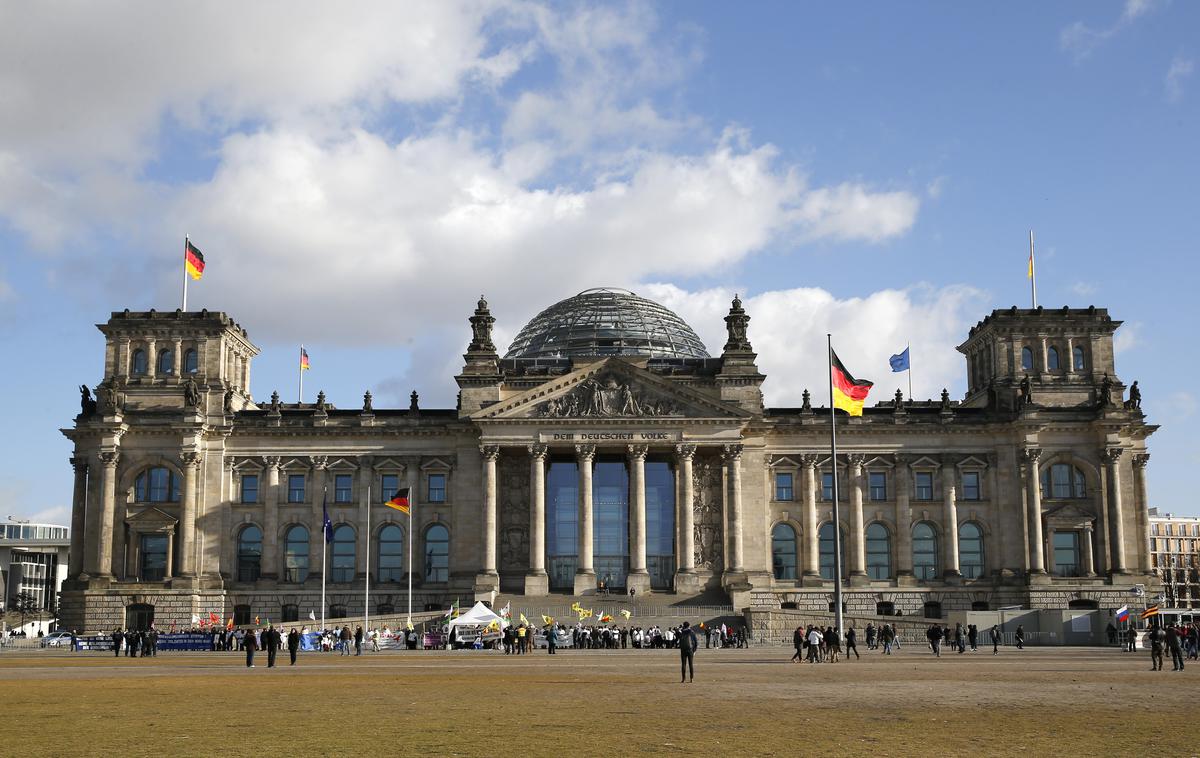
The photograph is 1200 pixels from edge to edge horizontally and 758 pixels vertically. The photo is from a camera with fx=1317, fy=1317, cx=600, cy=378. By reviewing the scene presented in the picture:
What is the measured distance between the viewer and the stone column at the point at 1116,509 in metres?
94.7

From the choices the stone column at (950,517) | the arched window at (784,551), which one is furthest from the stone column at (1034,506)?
the arched window at (784,551)

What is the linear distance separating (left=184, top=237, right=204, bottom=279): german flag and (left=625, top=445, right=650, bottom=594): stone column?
1365 inches

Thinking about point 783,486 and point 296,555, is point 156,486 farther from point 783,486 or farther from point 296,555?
point 783,486

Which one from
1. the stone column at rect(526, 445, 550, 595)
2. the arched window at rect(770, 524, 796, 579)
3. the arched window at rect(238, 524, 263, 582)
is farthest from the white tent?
the arched window at rect(770, 524, 796, 579)

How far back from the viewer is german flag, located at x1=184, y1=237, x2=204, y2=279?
96.6 m

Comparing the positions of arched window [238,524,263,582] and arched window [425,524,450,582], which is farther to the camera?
arched window [425,524,450,582]

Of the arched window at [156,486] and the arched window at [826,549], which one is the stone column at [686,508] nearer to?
the arched window at [826,549]

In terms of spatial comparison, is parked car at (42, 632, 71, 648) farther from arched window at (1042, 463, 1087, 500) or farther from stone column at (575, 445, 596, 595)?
arched window at (1042, 463, 1087, 500)

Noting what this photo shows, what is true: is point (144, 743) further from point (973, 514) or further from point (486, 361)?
point (973, 514)

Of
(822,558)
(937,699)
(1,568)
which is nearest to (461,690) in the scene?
(937,699)

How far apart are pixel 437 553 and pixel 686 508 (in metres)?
19.4

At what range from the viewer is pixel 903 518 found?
9812 cm

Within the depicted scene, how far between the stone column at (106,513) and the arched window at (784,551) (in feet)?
159

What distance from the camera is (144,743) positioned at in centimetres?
2447
